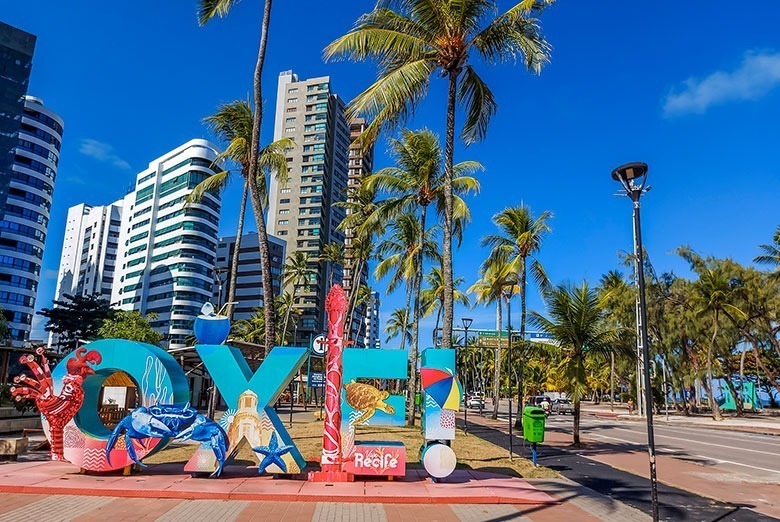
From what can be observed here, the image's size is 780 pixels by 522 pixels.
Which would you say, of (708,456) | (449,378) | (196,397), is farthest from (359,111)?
(196,397)

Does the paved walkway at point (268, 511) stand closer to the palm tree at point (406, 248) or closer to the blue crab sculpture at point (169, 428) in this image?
the blue crab sculpture at point (169, 428)

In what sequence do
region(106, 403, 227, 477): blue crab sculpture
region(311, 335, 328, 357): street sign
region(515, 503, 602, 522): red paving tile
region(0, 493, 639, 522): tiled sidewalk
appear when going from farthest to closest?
region(311, 335, 328, 357): street sign
region(106, 403, 227, 477): blue crab sculpture
region(515, 503, 602, 522): red paving tile
region(0, 493, 639, 522): tiled sidewalk

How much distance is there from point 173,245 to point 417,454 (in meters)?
86.0

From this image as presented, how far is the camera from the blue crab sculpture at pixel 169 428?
11.9 meters

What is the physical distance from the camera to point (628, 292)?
52.3 meters

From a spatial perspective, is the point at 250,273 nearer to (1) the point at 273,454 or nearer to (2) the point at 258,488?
(1) the point at 273,454

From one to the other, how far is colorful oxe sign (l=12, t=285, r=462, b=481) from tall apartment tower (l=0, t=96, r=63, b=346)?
268 feet

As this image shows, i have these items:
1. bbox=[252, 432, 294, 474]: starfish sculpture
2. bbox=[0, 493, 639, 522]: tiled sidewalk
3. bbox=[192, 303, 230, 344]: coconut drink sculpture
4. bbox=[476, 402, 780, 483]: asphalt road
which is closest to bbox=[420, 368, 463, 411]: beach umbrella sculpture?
bbox=[0, 493, 639, 522]: tiled sidewalk

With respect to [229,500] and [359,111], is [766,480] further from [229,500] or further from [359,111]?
[359,111]

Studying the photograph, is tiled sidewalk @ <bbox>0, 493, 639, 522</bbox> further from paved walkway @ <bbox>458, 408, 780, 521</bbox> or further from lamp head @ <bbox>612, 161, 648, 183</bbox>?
lamp head @ <bbox>612, 161, 648, 183</bbox>

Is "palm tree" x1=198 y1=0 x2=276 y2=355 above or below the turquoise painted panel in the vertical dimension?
above

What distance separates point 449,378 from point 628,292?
4480 cm

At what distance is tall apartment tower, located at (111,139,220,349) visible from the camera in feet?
298

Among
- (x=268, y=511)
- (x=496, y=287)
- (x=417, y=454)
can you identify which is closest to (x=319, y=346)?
(x=496, y=287)
